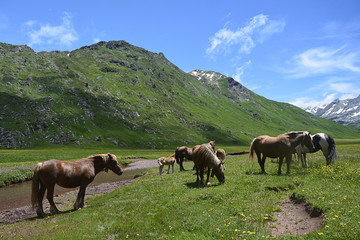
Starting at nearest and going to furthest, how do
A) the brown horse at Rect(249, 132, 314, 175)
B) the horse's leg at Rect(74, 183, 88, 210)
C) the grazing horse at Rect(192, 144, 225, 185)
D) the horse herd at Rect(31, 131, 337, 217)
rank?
the horse herd at Rect(31, 131, 337, 217) → the horse's leg at Rect(74, 183, 88, 210) → the grazing horse at Rect(192, 144, 225, 185) → the brown horse at Rect(249, 132, 314, 175)

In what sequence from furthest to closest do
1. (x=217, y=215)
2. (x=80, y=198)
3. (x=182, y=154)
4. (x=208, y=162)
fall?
1. (x=182, y=154)
2. (x=208, y=162)
3. (x=80, y=198)
4. (x=217, y=215)

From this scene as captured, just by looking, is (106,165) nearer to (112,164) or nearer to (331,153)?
(112,164)

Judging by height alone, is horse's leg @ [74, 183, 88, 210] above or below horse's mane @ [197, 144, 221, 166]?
below

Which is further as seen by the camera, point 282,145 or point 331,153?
point 331,153

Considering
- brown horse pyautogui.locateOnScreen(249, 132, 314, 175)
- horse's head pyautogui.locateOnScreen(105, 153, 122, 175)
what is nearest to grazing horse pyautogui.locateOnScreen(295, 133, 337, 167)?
brown horse pyautogui.locateOnScreen(249, 132, 314, 175)

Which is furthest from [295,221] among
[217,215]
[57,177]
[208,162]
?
→ [57,177]

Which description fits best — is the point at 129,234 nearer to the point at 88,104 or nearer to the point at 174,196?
the point at 174,196

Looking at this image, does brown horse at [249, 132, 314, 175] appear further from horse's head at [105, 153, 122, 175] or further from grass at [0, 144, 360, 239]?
horse's head at [105, 153, 122, 175]

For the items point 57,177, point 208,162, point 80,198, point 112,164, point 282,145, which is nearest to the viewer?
point 57,177

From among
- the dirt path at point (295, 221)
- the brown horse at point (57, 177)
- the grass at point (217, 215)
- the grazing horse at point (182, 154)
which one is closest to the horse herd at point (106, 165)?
the brown horse at point (57, 177)

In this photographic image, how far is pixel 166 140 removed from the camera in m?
183

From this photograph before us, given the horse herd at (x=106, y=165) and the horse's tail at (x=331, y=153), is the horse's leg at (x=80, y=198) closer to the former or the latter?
the horse herd at (x=106, y=165)

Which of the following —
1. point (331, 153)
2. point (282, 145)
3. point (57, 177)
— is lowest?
point (57, 177)

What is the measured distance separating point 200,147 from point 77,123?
172648mm
